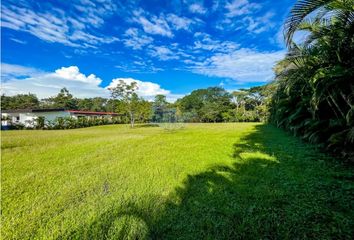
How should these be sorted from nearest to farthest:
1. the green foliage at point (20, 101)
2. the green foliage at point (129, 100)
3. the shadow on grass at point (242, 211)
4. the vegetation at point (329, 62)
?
the shadow on grass at point (242, 211) < the vegetation at point (329, 62) < the green foliage at point (129, 100) < the green foliage at point (20, 101)

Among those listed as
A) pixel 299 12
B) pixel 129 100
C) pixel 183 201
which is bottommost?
pixel 183 201

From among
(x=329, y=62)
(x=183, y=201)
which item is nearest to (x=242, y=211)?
(x=183, y=201)

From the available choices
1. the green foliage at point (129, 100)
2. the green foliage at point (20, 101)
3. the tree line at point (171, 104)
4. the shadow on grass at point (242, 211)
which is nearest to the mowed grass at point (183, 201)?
the shadow on grass at point (242, 211)

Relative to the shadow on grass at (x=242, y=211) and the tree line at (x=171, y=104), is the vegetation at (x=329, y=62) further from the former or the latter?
the tree line at (x=171, y=104)

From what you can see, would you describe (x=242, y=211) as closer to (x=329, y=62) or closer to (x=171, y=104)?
(x=329, y=62)

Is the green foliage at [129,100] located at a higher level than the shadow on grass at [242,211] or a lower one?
higher

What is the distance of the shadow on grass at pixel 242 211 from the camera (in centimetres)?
193

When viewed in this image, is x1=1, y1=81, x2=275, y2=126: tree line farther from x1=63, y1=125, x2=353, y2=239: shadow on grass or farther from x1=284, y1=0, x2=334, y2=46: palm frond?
x1=63, y1=125, x2=353, y2=239: shadow on grass

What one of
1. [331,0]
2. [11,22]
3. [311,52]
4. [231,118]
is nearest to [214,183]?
[331,0]

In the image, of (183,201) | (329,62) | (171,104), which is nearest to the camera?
(183,201)

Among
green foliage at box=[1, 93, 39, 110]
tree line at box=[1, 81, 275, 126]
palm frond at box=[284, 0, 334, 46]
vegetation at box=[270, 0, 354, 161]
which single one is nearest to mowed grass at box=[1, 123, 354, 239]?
vegetation at box=[270, 0, 354, 161]

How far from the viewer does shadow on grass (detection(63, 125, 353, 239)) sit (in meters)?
1.93

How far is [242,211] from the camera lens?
2312 millimetres

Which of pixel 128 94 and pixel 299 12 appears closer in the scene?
pixel 299 12
